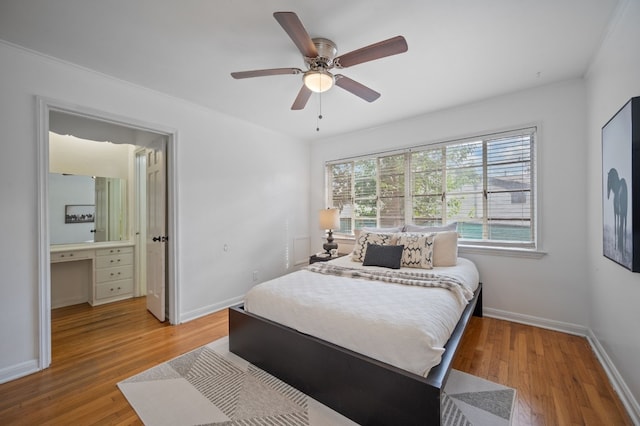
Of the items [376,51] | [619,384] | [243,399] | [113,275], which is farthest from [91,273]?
[619,384]

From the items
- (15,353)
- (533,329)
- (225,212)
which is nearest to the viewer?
(15,353)

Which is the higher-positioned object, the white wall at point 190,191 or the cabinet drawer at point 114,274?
the white wall at point 190,191

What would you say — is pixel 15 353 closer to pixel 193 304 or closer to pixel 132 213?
pixel 193 304

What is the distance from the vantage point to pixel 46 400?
5.83 feet

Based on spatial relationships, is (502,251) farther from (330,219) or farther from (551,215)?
(330,219)

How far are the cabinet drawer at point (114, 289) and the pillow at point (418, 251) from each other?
402 centimetres

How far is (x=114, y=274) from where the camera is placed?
3854 millimetres

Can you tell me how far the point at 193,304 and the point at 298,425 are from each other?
213 cm

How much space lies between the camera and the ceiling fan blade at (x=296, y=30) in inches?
55.0

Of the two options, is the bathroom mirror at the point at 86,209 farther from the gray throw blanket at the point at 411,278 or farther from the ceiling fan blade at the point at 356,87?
the ceiling fan blade at the point at 356,87

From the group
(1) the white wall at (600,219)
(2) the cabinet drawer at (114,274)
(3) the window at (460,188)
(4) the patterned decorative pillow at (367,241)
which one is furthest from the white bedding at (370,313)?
(2) the cabinet drawer at (114,274)

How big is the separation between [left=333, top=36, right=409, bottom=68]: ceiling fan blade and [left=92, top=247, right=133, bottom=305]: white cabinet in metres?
4.08

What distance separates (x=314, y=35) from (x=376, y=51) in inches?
21.4

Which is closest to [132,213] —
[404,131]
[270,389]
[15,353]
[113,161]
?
[113,161]
